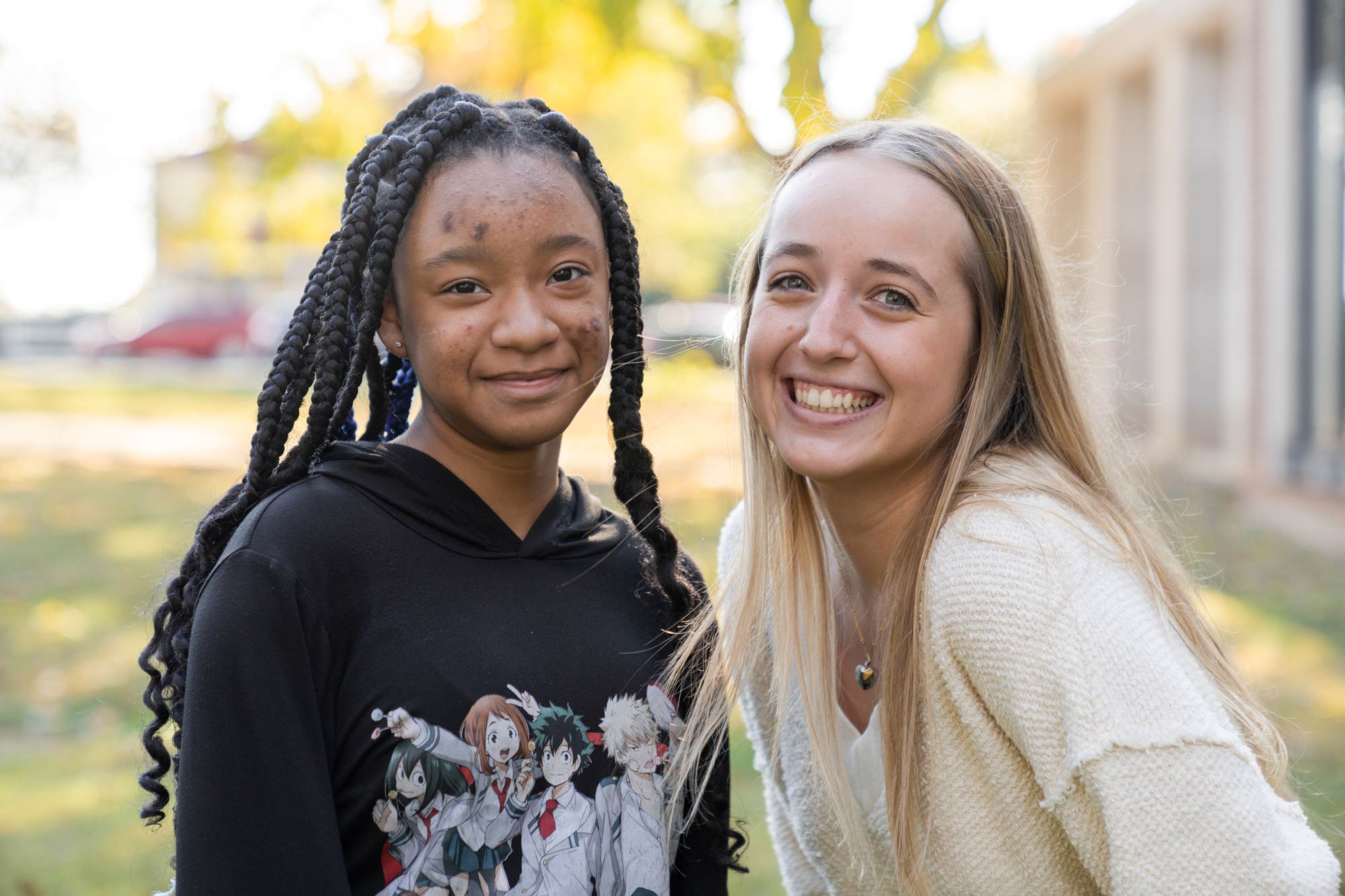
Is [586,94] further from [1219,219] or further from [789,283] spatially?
[789,283]

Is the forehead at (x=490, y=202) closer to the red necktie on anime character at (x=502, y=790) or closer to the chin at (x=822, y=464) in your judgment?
the chin at (x=822, y=464)

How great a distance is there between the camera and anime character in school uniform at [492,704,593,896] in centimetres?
199

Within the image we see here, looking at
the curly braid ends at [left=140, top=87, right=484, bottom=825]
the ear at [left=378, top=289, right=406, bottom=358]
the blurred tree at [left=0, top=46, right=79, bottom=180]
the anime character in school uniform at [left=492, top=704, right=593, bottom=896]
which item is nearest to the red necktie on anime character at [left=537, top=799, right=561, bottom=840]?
the anime character in school uniform at [left=492, top=704, right=593, bottom=896]

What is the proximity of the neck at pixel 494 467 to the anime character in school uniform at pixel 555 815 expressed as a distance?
0.36m

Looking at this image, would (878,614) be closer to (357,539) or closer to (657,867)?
(657,867)

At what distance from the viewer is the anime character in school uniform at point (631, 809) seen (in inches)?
82.5

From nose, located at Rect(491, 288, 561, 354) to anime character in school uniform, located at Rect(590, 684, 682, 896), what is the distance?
2.04 ft

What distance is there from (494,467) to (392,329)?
295 mm

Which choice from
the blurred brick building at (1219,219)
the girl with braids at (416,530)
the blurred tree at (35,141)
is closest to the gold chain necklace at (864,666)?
the girl with braids at (416,530)

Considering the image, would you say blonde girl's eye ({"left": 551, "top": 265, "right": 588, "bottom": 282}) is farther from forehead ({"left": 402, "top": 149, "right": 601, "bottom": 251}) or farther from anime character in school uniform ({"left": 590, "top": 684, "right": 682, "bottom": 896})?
anime character in school uniform ({"left": 590, "top": 684, "right": 682, "bottom": 896})

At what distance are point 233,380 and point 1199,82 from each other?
48.9 ft

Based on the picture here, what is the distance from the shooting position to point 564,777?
6.73 ft

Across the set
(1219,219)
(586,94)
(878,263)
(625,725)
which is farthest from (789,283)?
(1219,219)

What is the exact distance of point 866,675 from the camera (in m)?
2.46
